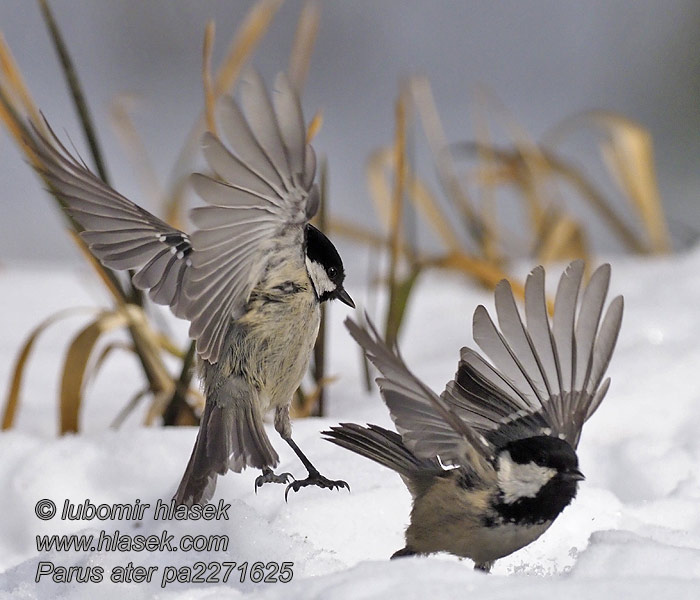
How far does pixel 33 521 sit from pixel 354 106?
5418mm

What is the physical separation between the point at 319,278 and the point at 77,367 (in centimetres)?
99

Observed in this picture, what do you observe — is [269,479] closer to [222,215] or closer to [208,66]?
[222,215]

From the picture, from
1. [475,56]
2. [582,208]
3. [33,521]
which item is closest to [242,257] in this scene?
[33,521]

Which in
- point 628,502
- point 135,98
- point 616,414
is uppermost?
point 135,98

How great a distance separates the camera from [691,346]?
2.97 meters

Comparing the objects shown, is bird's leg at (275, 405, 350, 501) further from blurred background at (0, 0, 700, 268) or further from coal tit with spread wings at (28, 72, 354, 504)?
blurred background at (0, 0, 700, 268)

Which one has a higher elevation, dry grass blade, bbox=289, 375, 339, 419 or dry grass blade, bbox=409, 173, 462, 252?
dry grass blade, bbox=409, 173, 462, 252

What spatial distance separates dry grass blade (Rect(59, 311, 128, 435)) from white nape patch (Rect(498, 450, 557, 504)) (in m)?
1.17

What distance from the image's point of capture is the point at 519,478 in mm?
1697

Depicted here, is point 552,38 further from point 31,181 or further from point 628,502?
point 628,502

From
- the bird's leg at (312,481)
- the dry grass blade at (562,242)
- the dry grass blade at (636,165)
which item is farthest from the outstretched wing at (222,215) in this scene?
the dry grass blade at (636,165)

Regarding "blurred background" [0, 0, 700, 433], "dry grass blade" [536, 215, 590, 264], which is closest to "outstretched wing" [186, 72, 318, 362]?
"blurred background" [0, 0, 700, 433]

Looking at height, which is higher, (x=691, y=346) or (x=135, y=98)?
(x=135, y=98)

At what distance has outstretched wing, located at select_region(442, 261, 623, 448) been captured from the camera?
1.79 metres
